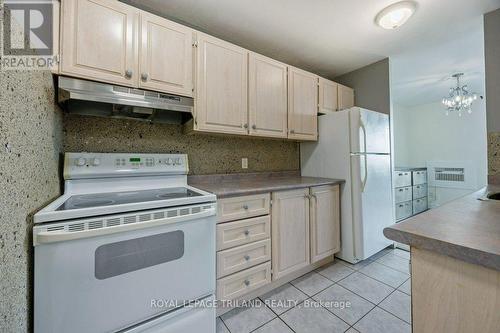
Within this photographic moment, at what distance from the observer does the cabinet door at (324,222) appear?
1927mm

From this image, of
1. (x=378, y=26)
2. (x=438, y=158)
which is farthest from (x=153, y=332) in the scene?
(x=438, y=158)

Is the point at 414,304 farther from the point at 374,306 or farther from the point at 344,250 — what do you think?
the point at 344,250

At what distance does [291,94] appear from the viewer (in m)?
2.17

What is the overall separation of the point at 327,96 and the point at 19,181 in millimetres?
2671

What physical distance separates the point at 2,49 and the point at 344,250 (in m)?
2.67

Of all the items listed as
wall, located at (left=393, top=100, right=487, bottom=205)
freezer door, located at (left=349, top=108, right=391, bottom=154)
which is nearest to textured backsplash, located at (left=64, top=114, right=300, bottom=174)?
freezer door, located at (left=349, top=108, right=391, bottom=154)

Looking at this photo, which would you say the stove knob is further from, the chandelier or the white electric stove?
the chandelier

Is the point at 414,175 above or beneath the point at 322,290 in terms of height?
above

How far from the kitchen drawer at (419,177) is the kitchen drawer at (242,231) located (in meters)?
3.89

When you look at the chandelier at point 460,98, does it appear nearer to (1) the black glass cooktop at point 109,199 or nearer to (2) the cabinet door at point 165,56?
(2) the cabinet door at point 165,56

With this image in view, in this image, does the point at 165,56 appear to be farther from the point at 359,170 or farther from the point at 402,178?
the point at 402,178

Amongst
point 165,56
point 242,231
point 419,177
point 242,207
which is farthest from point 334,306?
point 419,177

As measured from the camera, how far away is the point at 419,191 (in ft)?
13.8

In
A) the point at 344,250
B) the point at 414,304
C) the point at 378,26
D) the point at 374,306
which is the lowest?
the point at 374,306
